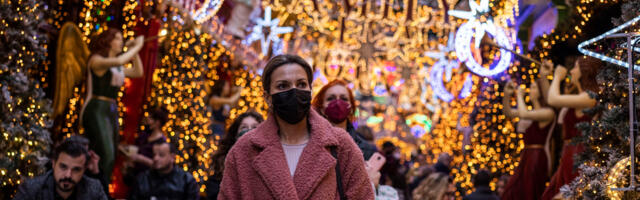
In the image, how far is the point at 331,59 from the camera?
21688 millimetres

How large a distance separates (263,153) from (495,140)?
9.06 meters

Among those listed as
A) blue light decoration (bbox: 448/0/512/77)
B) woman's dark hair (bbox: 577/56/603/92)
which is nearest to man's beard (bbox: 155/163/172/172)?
blue light decoration (bbox: 448/0/512/77)

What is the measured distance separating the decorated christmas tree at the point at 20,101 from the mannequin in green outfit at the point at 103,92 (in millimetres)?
1629

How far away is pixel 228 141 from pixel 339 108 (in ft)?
3.65

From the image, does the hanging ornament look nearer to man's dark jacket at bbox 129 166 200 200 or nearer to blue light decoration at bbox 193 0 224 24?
blue light decoration at bbox 193 0 224 24

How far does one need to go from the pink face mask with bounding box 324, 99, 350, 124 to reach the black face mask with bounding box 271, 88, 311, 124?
2.14 m

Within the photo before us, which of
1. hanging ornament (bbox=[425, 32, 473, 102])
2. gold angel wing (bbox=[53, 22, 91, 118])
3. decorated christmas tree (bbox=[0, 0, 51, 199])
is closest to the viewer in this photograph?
decorated christmas tree (bbox=[0, 0, 51, 199])

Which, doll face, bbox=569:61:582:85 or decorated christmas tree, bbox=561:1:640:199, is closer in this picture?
decorated christmas tree, bbox=561:1:640:199

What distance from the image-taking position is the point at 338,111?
21.4 feet

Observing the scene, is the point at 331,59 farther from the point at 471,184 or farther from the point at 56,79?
the point at 56,79

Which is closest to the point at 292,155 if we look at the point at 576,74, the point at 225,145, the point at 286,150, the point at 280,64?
the point at 286,150

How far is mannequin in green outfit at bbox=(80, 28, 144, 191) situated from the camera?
10.0 m

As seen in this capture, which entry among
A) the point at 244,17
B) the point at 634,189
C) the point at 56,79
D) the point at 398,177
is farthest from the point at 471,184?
the point at 244,17

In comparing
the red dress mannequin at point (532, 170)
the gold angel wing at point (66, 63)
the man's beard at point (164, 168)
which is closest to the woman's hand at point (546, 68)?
the red dress mannequin at point (532, 170)
